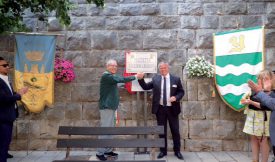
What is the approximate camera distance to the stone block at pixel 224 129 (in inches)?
283

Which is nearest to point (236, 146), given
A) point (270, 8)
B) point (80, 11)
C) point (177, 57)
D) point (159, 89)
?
point (159, 89)

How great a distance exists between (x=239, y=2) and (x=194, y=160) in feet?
11.0

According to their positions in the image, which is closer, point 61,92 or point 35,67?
point 35,67

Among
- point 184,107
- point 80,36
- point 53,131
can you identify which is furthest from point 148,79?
point 53,131

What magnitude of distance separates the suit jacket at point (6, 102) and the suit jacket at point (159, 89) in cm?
246

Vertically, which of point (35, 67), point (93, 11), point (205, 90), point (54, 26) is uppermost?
point (93, 11)

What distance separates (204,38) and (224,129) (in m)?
1.89

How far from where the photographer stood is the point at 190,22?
7391 mm

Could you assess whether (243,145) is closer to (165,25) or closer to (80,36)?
(165,25)

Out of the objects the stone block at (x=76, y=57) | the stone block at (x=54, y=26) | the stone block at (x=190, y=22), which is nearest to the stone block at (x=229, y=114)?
the stone block at (x=190, y=22)

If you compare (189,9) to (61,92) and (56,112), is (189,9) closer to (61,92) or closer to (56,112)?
(61,92)

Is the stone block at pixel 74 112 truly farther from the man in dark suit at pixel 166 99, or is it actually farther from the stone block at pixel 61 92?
the man in dark suit at pixel 166 99

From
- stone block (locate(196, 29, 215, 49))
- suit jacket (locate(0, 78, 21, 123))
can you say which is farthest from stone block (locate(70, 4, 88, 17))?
suit jacket (locate(0, 78, 21, 123))

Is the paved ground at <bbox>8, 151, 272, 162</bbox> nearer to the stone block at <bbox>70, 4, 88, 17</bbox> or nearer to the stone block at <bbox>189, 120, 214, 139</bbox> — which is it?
the stone block at <bbox>189, 120, 214, 139</bbox>
